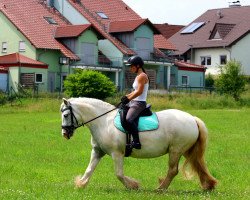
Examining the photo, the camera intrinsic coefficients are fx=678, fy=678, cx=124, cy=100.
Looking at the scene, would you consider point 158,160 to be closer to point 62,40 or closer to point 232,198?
point 232,198

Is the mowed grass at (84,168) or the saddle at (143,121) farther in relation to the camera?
the saddle at (143,121)

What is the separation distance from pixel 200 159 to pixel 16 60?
45689mm

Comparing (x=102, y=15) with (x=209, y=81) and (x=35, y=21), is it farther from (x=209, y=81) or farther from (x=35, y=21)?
(x=209, y=81)

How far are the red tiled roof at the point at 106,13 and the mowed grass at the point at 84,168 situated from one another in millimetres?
33783

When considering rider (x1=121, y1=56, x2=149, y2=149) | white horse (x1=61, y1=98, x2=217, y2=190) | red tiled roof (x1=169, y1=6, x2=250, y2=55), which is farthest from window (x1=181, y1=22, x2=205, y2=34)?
rider (x1=121, y1=56, x2=149, y2=149)

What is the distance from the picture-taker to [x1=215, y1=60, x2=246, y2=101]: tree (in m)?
55.3

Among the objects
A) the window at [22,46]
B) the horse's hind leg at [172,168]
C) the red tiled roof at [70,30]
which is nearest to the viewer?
the horse's hind leg at [172,168]

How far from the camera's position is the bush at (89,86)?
164ft

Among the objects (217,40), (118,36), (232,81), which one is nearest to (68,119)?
(232,81)

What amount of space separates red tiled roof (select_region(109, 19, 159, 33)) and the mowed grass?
33741 mm

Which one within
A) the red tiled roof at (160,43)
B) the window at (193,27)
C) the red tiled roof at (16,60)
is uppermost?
the window at (193,27)

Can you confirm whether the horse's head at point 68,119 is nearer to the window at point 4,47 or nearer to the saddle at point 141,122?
the saddle at point 141,122

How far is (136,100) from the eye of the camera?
13.0 m

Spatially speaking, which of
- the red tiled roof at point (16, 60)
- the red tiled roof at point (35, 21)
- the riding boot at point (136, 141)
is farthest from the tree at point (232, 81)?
the riding boot at point (136, 141)
